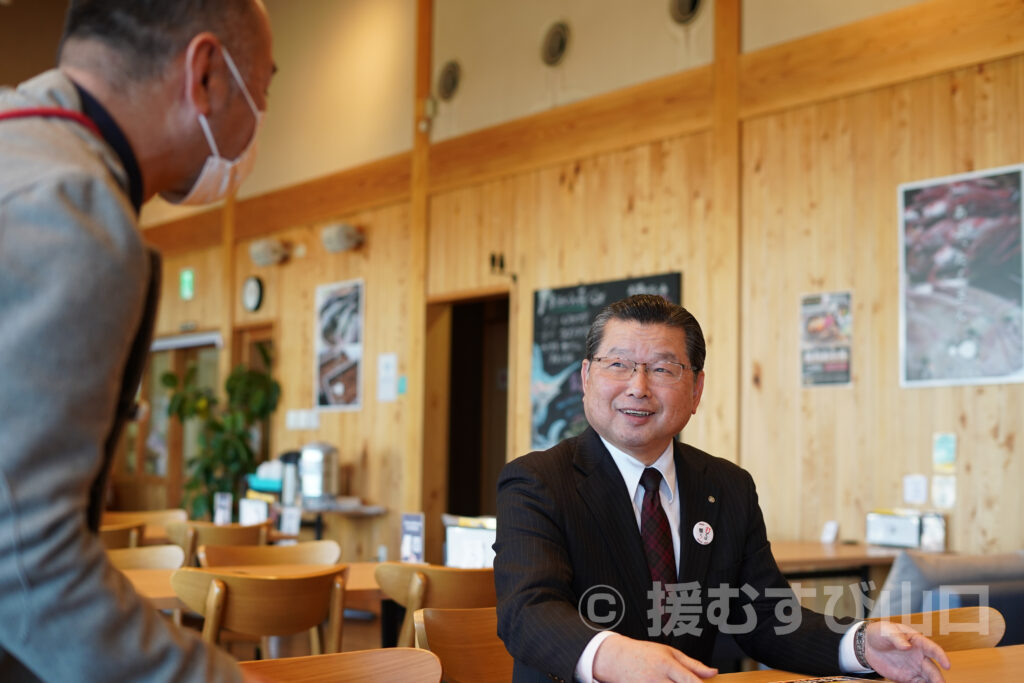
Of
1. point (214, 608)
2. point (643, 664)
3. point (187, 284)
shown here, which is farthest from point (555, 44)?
point (643, 664)

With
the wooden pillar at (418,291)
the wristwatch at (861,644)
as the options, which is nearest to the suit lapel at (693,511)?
the wristwatch at (861,644)

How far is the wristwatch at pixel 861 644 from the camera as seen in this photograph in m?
1.89

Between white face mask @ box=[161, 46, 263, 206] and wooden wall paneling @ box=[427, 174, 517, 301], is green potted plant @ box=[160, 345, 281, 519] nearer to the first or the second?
wooden wall paneling @ box=[427, 174, 517, 301]

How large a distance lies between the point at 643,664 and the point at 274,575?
2502mm

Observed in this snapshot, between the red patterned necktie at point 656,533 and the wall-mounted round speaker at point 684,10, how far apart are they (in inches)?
181

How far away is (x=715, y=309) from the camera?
19.6ft

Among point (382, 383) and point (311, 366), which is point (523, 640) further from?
point (311, 366)

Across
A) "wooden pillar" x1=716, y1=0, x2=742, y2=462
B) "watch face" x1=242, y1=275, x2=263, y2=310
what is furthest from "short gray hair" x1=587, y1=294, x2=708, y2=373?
"watch face" x1=242, y1=275, x2=263, y2=310

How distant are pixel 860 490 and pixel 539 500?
3599 millimetres

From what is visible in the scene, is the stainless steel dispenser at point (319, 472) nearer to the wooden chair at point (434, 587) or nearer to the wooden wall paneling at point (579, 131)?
the wooden wall paneling at point (579, 131)

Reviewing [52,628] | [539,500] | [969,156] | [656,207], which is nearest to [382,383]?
[656,207]

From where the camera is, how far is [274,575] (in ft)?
12.6

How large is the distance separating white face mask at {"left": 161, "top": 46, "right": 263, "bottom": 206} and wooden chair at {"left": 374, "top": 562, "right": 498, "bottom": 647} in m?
2.32

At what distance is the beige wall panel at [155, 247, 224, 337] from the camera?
1075cm
